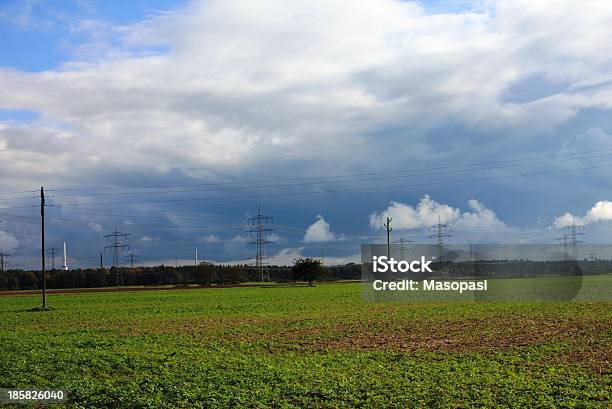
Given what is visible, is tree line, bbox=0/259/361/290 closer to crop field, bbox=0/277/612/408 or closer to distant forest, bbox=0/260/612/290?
distant forest, bbox=0/260/612/290

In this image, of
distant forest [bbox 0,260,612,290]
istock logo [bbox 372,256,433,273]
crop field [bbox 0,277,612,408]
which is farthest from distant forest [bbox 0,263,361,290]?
crop field [bbox 0,277,612,408]

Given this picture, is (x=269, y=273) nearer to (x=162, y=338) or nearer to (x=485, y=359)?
(x=162, y=338)

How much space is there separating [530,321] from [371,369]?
1697 cm

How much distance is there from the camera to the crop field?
Answer: 54.5ft

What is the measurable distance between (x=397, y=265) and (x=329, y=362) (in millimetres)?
75663

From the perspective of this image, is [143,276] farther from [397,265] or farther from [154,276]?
[397,265]

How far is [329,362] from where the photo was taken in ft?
71.9

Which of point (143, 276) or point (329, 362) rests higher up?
point (329, 362)

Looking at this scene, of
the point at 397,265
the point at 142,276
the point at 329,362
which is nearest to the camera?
the point at 329,362

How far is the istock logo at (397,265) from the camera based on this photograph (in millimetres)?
88500

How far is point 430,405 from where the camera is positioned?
15.5 m

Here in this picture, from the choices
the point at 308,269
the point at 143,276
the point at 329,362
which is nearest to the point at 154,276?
the point at 143,276

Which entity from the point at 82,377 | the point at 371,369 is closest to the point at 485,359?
the point at 371,369

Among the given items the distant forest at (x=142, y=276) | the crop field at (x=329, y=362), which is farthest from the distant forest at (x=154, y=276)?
the crop field at (x=329, y=362)
